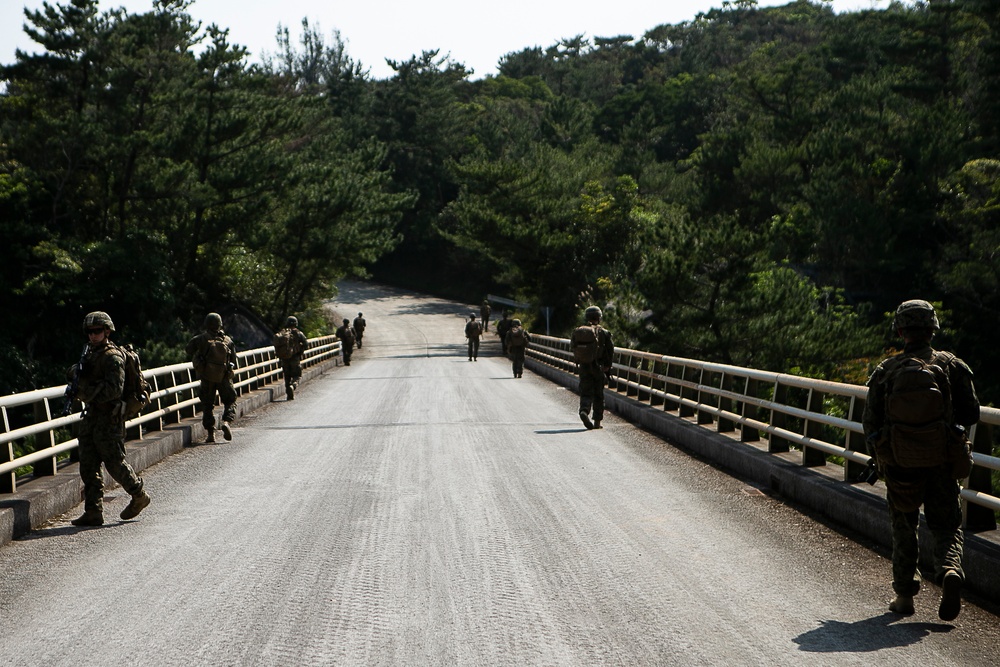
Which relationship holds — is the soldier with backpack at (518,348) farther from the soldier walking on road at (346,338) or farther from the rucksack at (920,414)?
the rucksack at (920,414)

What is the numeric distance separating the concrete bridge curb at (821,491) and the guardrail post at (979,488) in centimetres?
10

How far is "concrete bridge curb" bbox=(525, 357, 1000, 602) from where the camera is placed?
6.32 metres

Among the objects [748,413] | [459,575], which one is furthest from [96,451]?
[748,413]

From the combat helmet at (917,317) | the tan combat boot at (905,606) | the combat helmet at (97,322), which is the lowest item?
the tan combat boot at (905,606)

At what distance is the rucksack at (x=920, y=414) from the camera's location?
583 cm

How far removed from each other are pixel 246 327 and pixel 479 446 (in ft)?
105

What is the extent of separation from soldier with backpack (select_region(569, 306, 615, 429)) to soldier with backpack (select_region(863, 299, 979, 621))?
10.1m

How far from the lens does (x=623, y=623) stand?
18.4ft

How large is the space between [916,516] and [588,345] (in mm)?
10320

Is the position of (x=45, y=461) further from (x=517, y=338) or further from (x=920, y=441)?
(x=517, y=338)

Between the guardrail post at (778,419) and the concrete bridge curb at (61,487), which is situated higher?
the guardrail post at (778,419)

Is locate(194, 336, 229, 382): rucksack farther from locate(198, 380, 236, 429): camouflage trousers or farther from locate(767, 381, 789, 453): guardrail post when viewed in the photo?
locate(767, 381, 789, 453): guardrail post

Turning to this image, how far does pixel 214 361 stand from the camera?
48.3ft

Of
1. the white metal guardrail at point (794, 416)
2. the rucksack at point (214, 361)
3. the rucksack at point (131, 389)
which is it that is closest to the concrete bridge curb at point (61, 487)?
the rucksack at point (214, 361)
